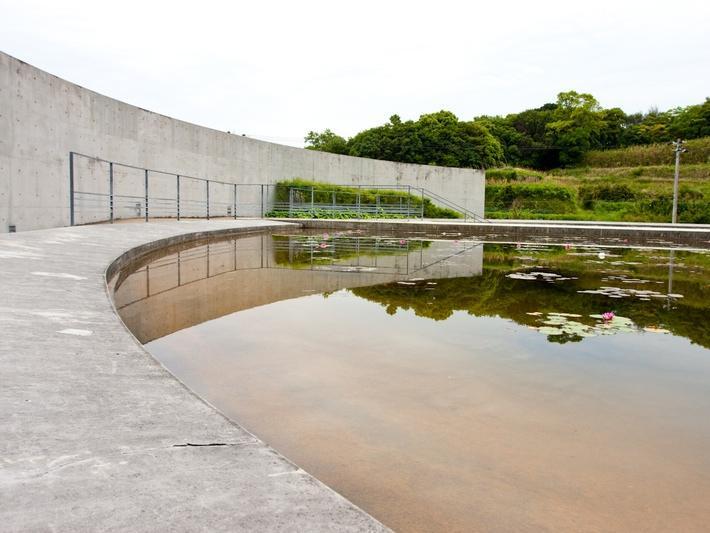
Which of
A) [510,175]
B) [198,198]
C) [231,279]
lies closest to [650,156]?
[510,175]

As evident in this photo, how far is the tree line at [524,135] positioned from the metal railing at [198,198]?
15.2 metres

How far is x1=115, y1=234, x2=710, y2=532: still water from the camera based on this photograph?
1714 millimetres

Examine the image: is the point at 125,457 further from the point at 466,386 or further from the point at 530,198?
the point at 530,198

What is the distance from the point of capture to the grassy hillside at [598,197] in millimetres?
30000

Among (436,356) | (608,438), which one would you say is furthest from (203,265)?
(608,438)

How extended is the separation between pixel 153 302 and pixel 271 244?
20.7 ft

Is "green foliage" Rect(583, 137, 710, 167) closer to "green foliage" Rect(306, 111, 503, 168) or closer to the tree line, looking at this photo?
the tree line

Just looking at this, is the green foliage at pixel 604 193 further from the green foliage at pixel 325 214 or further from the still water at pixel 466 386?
the still water at pixel 466 386

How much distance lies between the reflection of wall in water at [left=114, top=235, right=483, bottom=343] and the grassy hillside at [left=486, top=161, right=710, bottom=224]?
2375 cm

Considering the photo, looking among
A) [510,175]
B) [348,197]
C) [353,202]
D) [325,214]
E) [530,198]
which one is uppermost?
[510,175]

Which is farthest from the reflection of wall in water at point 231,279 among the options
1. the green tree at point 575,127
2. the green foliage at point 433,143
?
the green tree at point 575,127

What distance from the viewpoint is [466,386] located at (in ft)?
8.82

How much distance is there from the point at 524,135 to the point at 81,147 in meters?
53.0

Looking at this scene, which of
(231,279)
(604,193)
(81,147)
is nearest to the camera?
(231,279)
